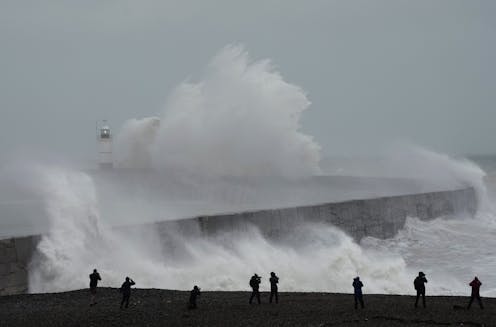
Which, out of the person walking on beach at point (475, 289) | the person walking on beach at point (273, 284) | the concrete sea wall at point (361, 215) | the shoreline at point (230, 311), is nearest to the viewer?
the shoreline at point (230, 311)

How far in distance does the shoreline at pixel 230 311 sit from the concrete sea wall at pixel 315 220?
901 millimetres

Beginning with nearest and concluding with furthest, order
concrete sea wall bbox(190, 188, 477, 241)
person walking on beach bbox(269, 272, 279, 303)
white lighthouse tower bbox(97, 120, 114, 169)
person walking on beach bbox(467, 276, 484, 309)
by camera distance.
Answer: person walking on beach bbox(467, 276, 484, 309), person walking on beach bbox(269, 272, 279, 303), concrete sea wall bbox(190, 188, 477, 241), white lighthouse tower bbox(97, 120, 114, 169)

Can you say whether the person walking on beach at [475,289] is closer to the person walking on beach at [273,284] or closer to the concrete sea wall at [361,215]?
the person walking on beach at [273,284]

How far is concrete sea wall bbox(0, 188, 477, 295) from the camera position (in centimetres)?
929

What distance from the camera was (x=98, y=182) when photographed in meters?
25.1

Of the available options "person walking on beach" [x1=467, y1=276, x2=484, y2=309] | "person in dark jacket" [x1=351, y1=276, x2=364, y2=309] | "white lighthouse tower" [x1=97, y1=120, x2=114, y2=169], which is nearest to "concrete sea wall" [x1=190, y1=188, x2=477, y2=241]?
"person in dark jacket" [x1=351, y1=276, x2=364, y2=309]

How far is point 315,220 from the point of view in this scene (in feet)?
47.0

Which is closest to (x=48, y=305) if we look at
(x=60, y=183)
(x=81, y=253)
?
(x=81, y=253)

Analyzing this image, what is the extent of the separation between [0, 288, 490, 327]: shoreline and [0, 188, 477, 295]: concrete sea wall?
2.96ft

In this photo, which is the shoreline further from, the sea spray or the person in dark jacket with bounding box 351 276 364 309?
the sea spray

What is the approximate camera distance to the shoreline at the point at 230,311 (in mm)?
6848

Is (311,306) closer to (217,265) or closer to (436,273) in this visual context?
(217,265)

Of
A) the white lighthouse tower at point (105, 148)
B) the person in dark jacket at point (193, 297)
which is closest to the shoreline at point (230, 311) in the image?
the person in dark jacket at point (193, 297)

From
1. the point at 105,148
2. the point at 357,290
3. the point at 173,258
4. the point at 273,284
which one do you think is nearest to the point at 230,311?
the point at 273,284
